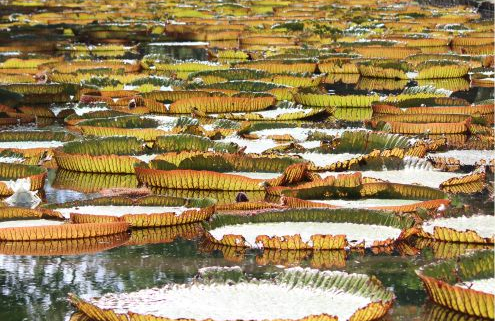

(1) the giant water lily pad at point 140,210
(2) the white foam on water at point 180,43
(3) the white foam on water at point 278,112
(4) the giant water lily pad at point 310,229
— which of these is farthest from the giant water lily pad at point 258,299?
(2) the white foam on water at point 180,43

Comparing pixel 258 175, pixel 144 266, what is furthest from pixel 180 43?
pixel 144 266

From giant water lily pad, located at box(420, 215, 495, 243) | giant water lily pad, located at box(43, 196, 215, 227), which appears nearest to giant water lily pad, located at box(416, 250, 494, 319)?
giant water lily pad, located at box(420, 215, 495, 243)

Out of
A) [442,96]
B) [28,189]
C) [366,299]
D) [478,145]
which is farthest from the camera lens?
[442,96]

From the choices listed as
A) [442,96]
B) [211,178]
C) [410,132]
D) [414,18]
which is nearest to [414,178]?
[211,178]

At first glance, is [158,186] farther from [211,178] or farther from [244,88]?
[244,88]

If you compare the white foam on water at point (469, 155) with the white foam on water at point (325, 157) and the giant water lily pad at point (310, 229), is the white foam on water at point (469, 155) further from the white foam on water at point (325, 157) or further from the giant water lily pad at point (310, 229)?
the giant water lily pad at point (310, 229)
